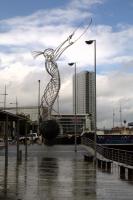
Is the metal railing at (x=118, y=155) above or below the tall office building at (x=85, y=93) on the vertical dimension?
below

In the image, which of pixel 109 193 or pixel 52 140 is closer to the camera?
pixel 109 193

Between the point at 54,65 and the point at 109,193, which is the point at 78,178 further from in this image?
the point at 54,65

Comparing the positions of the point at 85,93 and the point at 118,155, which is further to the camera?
the point at 85,93

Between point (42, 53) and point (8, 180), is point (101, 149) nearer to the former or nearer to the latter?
point (8, 180)

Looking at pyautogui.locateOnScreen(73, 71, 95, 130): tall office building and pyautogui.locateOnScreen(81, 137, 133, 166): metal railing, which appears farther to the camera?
pyautogui.locateOnScreen(73, 71, 95, 130): tall office building

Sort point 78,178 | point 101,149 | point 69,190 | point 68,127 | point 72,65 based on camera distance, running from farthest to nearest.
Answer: point 68,127, point 72,65, point 101,149, point 78,178, point 69,190

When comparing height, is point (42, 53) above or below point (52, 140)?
above

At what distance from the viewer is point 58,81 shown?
7606 centimetres

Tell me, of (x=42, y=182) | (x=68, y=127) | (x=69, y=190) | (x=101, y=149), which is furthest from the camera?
(x=68, y=127)

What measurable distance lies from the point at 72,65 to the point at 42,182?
40933mm

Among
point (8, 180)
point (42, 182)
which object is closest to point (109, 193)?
point (42, 182)

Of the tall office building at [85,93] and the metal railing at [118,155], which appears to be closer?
the metal railing at [118,155]

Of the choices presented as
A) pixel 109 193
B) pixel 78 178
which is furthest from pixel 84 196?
pixel 78 178

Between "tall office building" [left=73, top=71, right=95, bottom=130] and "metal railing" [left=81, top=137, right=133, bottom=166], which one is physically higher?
"tall office building" [left=73, top=71, right=95, bottom=130]
